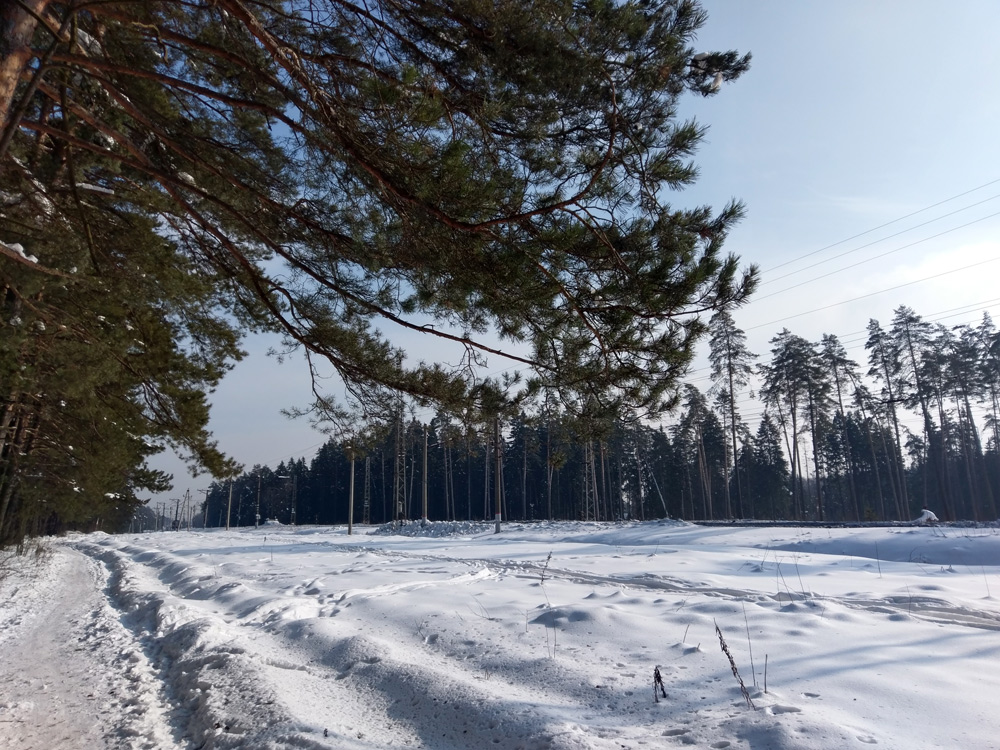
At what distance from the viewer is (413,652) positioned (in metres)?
5.20

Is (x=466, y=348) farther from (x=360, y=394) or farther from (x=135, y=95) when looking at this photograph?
(x=135, y=95)

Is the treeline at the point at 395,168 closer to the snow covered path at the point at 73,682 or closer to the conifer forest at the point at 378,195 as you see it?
the conifer forest at the point at 378,195

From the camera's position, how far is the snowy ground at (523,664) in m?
3.38

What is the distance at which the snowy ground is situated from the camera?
3377mm

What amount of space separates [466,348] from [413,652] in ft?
8.84

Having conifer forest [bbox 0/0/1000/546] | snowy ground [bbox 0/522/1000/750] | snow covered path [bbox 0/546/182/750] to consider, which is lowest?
snow covered path [bbox 0/546/182/750]

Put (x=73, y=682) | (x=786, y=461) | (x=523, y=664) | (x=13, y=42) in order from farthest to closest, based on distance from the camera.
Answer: (x=786, y=461) → (x=73, y=682) → (x=523, y=664) → (x=13, y=42)

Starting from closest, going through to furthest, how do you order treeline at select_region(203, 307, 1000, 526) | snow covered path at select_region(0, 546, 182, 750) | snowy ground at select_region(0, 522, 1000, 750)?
snowy ground at select_region(0, 522, 1000, 750) < snow covered path at select_region(0, 546, 182, 750) < treeline at select_region(203, 307, 1000, 526)

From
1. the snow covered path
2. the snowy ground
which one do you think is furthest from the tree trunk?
the snowy ground

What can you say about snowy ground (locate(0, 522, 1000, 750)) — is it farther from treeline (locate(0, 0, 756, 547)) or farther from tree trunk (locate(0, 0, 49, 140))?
tree trunk (locate(0, 0, 49, 140))

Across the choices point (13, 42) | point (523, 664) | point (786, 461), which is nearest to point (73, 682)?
point (523, 664)

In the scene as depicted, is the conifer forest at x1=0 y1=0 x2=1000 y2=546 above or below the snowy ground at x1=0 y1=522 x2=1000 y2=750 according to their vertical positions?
above

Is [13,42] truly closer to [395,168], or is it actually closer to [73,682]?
[395,168]

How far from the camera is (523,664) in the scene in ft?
14.9
